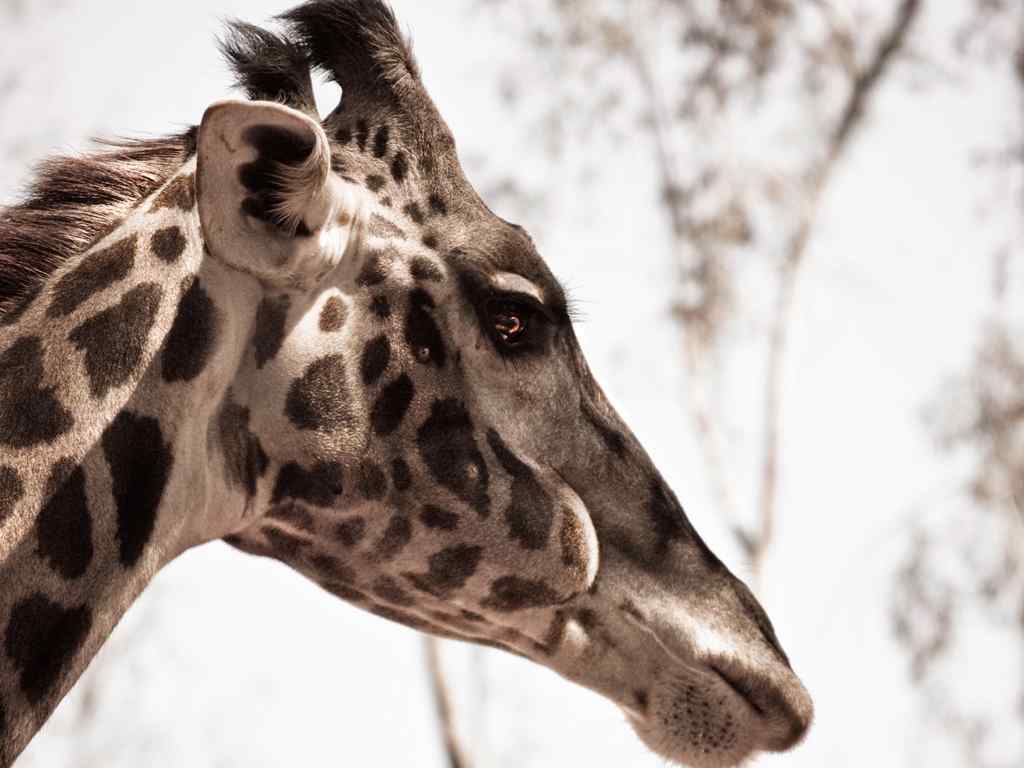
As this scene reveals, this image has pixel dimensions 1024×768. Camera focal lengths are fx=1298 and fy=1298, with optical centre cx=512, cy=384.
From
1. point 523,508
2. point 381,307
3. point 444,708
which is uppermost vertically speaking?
point 381,307

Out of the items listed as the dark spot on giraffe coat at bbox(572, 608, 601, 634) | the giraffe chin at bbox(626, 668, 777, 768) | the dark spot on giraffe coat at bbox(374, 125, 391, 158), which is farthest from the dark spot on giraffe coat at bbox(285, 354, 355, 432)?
the giraffe chin at bbox(626, 668, 777, 768)

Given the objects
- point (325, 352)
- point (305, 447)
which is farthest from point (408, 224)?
point (305, 447)

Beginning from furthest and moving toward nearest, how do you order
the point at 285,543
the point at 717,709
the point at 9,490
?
the point at 717,709 < the point at 285,543 < the point at 9,490

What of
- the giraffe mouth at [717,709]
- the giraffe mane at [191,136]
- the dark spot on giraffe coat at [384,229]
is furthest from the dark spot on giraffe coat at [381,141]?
the giraffe mouth at [717,709]

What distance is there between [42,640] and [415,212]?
1179mm

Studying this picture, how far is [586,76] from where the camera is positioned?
15.1 meters

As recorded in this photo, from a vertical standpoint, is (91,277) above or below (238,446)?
above

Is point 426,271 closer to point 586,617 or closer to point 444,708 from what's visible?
point 586,617

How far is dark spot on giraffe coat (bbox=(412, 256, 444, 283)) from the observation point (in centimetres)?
269

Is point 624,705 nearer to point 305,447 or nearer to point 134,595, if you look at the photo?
point 305,447

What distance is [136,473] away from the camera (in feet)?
7.48

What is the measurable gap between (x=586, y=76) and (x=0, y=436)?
13548 millimetres

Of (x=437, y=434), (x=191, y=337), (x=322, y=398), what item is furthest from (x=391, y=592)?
(x=191, y=337)

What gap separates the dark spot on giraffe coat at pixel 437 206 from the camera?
2.84 m
